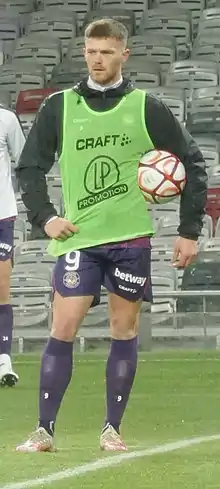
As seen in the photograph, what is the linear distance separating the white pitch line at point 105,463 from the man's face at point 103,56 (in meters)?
1.52

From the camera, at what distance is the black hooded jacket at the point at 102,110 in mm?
6604

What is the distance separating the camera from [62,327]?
21.5 feet

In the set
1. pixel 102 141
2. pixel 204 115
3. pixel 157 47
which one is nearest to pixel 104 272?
pixel 102 141

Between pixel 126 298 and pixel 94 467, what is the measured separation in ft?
3.17

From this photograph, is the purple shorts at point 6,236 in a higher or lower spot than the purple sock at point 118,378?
lower

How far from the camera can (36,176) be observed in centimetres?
669

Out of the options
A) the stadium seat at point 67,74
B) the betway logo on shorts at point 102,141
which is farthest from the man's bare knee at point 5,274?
the stadium seat at point 67,74

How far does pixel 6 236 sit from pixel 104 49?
3.75 m

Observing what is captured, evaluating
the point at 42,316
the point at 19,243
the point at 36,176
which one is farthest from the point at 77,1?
the point at 36,176

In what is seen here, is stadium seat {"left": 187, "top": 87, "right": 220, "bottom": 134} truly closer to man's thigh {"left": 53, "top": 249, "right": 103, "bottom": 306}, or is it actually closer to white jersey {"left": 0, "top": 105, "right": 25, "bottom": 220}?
white jersey {"left": 0, "top": 105, "right": 25, "bottom": 220}

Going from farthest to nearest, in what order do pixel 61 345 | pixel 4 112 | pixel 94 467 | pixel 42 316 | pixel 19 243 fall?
pixel 19 243, pixel 42 316, pixel 4 112, pixel 61 345, pixel 94 467

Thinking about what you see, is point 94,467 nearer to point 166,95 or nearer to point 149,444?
point 149,444

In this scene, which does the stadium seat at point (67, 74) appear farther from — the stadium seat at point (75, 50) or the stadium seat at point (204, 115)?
the stadium seat at point (204, 115)

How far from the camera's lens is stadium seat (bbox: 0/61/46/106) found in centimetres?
2053
